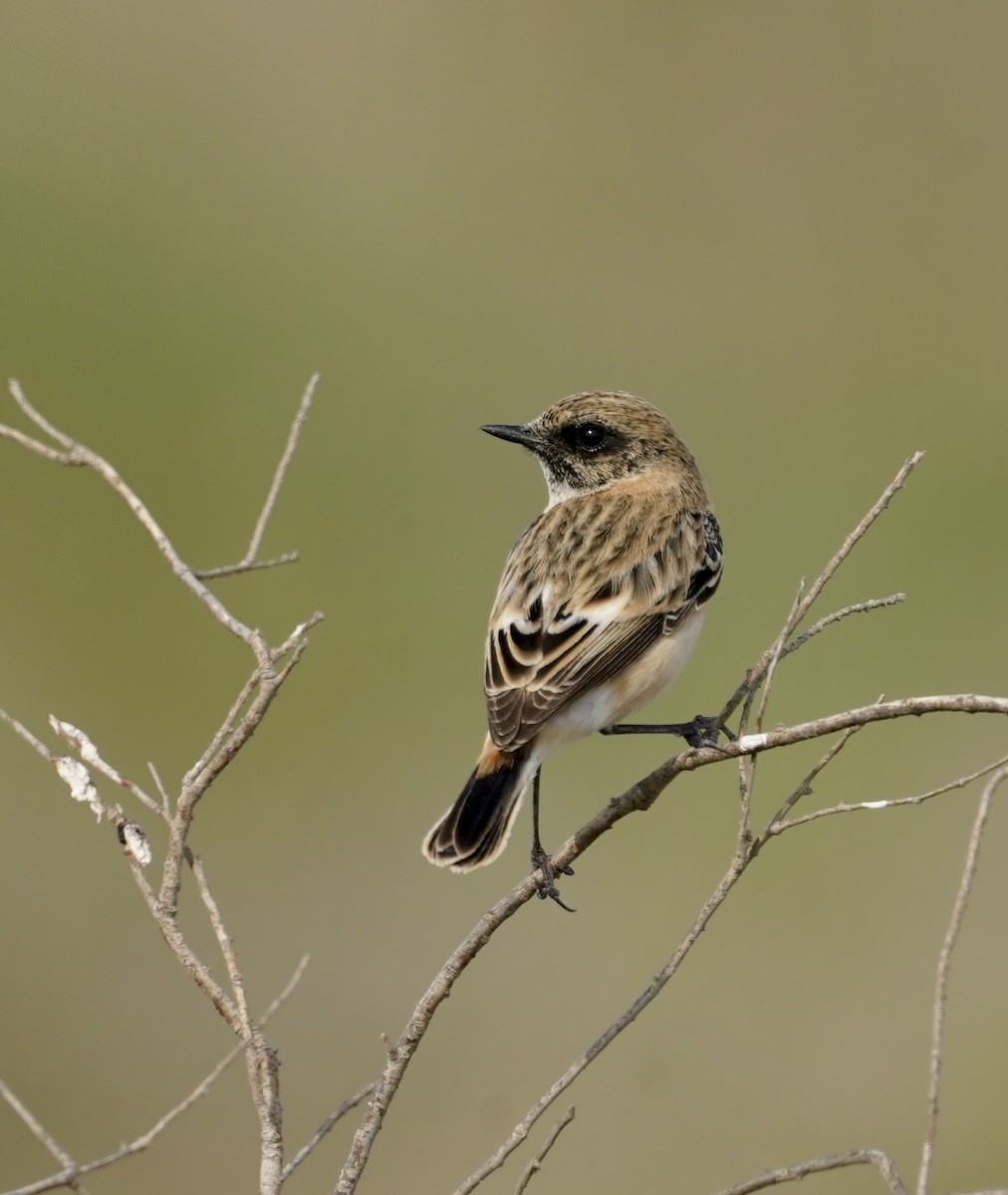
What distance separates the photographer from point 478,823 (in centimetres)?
502

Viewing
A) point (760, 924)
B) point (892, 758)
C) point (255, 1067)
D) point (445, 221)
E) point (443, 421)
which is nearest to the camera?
point (255, 1067)

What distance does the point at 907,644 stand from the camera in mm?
11227

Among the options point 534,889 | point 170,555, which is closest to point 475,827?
point 534,889

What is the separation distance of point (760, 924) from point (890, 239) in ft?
20.4

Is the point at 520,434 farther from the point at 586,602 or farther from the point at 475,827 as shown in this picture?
the point at 475,827

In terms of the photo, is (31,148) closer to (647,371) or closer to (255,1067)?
(647,371)

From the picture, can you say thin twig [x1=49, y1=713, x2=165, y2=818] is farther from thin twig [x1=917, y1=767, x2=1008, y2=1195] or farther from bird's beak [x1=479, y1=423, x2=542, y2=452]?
bird's beak [x1=479, y1=423, x2=542, y2=452]

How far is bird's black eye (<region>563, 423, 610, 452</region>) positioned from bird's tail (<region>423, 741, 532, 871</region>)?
62.7 inches

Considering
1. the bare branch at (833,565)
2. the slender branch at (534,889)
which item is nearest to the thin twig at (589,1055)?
the slender branch at (534,889)

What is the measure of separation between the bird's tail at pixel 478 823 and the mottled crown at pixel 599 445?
1.55 meters

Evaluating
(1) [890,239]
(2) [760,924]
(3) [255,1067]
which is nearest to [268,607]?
(2) [760,924]

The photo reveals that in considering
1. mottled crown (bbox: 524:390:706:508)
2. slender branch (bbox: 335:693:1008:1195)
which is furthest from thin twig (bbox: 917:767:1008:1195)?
mottled crown (bbox: 524:390:706:508)

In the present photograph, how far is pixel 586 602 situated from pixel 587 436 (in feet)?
3.66

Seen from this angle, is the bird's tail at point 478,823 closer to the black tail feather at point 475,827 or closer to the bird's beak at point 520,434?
the black tail feather at point 475,827
